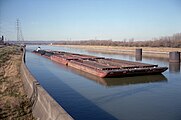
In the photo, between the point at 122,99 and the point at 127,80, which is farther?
the point at 127,80

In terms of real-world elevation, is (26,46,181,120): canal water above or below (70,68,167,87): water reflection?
below

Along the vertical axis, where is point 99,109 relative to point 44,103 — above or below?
below

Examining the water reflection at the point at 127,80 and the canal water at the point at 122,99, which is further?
the water reflection at the point at 127,80

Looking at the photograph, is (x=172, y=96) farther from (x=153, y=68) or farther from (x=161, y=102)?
(x=153, y=68)

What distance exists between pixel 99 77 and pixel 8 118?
12.2m

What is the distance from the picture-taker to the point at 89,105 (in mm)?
11453

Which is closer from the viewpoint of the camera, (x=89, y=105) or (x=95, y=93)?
(x=89, y=105)

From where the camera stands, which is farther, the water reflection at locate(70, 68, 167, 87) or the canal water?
the water reflection at locate(70, 68, 167, 87)

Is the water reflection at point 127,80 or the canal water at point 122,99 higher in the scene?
the water reflection at point 127,80

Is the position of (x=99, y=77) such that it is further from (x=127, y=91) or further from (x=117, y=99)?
(x=117, y=99)

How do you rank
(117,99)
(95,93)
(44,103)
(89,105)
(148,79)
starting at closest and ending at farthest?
1. (44,103)
2. (89,105)
3. (117,99)
4. (95,93)
5. (148,79)

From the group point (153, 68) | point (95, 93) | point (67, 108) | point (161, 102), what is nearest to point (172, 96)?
point (161, 102)

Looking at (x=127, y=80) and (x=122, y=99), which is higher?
(x=127, y=80)

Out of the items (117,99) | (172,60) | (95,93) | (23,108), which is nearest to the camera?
(23,108)
